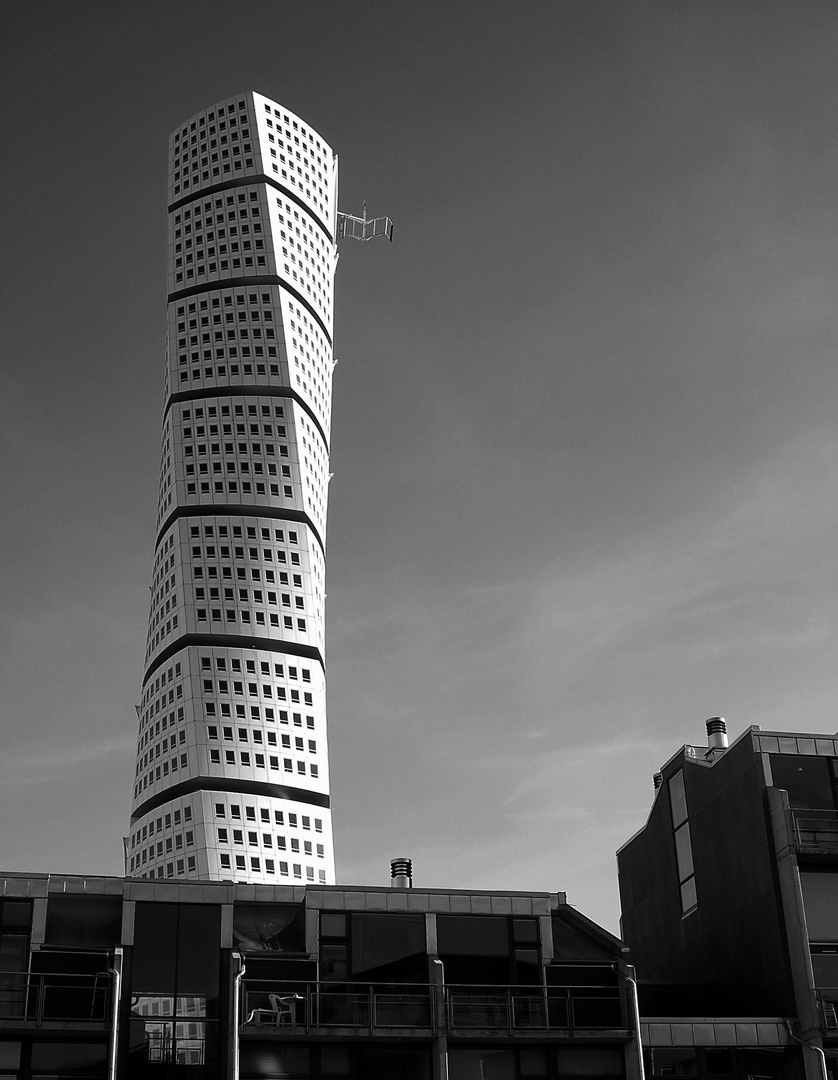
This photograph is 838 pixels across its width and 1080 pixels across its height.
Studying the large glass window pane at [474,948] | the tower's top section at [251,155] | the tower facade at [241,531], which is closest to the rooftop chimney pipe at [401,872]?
the large glass window pane at [474,948]

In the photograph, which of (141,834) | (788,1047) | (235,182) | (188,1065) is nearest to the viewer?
(188,1065)

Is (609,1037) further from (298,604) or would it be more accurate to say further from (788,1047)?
(298,604)

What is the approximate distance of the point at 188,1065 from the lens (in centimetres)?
2177

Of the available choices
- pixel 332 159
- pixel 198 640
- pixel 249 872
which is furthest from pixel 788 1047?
pixel 332 159

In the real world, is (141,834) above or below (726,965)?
above

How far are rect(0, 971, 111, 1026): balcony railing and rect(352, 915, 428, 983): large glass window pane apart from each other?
149 inches

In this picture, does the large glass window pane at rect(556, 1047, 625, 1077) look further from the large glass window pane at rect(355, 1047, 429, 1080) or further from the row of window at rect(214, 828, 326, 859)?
the row of window at rect(214, 828, 326, 859)

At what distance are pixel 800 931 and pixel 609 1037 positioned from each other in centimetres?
429

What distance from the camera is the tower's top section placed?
398ft

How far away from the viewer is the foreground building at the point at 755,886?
25.6 meters

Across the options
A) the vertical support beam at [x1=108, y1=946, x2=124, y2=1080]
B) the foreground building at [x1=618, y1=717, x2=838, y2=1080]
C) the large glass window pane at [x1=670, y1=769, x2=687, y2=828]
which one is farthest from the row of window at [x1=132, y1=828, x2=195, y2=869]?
the vertical support beam at [x1=108, y1=946, x2=124, y2=1080]

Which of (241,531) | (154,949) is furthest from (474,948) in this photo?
(241,531)

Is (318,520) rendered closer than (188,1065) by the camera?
No

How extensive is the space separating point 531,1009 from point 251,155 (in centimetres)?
10590
